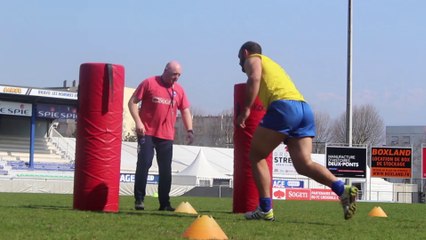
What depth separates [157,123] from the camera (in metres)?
9.12

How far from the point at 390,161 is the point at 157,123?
26725 mm

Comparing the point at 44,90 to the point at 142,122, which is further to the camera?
the point at 44,90

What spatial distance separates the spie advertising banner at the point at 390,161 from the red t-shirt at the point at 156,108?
26131mm

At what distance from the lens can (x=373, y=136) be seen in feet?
261

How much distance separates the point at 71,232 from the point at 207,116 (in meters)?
102

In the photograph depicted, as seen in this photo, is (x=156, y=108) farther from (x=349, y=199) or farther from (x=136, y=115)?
(x=349, y=199)

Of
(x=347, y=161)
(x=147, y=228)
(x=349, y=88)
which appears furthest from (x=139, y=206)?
(x=349, y=88)

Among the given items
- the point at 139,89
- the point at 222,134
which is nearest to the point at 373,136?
the point at 222,134

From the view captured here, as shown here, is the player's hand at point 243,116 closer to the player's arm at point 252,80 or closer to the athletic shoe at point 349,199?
the player's arm at point 252,80

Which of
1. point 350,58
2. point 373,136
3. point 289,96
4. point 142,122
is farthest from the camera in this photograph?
point 373,136

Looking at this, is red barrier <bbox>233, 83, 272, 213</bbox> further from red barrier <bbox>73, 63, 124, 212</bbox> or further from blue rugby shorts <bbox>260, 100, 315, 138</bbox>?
blue rugby shorts <bbox>260, 100, 315, 138</bbox>

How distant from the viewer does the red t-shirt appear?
29.9ft

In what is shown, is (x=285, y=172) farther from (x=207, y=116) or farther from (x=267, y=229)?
(x=207, y=116)

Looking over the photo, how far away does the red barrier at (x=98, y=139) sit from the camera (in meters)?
8.01
